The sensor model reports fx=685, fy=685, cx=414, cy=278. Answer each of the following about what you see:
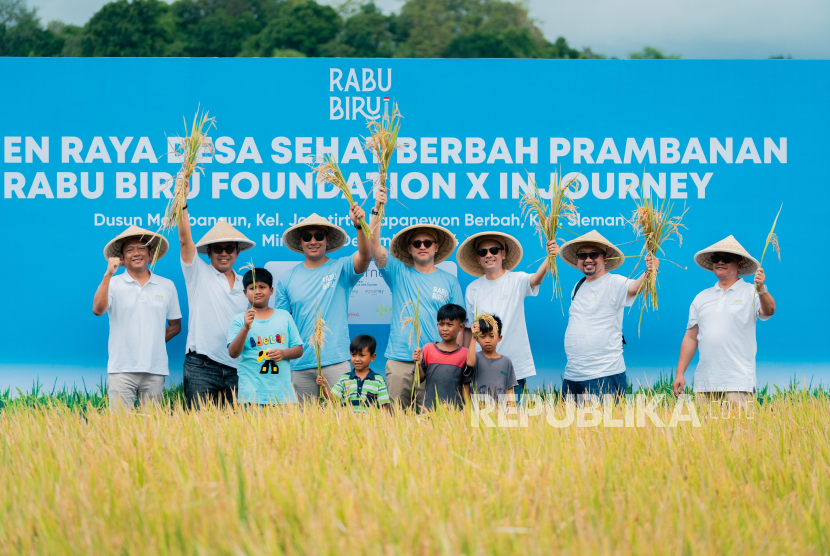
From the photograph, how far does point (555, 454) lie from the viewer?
11.6 ft

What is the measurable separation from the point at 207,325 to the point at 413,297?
1689 mm

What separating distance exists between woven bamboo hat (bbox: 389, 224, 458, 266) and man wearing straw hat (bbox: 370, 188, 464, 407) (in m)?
0.21

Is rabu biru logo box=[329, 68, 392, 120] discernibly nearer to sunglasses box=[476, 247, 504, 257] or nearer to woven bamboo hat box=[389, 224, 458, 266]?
woven bamboo hat box=[389, 224, 458, 266]

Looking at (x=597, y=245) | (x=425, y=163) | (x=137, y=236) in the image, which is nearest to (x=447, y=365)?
(x=597, y=245)

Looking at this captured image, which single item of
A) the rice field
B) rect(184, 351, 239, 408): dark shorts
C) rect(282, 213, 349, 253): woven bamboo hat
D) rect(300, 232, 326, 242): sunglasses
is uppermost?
rect(282, 213, 349, 253): woven bamboo hat

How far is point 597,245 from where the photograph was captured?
A: 6.03m

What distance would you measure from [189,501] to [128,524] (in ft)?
0.79

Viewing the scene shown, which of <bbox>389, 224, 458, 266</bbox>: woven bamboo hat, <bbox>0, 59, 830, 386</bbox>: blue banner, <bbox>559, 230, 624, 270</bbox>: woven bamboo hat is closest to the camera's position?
<bbox>559, 230, 624, 270</bbox>: woven bamboo hat

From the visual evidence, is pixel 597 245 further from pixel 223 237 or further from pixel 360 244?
pixel 223 237

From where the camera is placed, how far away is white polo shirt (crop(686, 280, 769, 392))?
5.40 m

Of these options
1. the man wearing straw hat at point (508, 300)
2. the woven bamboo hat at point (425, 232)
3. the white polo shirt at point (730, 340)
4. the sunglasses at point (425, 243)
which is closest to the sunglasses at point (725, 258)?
the white polo shirt at point (730, 340)

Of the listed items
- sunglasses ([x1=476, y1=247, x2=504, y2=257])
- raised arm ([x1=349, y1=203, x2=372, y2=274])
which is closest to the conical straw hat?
raised arm ([x1=349, y1=203, x2=372, y2=274])

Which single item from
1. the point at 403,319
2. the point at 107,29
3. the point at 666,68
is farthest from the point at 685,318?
the point at 107,29

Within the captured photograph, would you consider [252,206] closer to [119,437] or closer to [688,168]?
[119,437]
